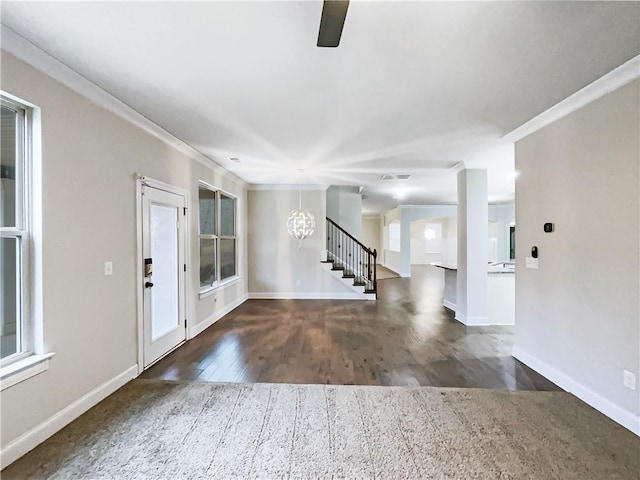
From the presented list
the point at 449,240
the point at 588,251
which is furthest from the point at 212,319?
the point at 449,240

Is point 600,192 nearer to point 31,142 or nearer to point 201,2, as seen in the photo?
point 201,2

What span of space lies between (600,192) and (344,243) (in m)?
5.89

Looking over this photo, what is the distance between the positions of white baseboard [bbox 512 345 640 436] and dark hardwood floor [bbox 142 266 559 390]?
9 cm

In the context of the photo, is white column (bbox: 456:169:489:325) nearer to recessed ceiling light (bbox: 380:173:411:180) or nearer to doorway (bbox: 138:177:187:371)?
recessed ceiling light (bbox: 380:173:411:180)

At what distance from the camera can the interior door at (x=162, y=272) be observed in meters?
3.42

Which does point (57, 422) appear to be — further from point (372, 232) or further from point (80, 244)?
point (372, 232)

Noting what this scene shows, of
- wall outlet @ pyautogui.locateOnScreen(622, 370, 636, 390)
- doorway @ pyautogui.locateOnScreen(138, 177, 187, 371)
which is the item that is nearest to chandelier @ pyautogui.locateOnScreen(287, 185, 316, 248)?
doorway @ pyautogui.locateOnScreen(138, 177, 187, 371)

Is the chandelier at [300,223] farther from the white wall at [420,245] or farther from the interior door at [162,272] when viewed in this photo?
the white wall at [420,245]

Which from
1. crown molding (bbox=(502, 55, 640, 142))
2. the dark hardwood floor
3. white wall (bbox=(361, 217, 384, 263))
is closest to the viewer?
crown molding (bbox=(502, 55, 640, 142))

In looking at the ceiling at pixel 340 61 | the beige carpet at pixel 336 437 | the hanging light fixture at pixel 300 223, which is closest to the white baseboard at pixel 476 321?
the beige carpet at pixel 336 437

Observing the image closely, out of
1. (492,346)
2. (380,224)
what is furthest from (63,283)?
(380,224)

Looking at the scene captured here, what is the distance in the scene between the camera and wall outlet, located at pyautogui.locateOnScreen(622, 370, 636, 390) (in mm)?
2293

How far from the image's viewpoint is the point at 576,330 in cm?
283

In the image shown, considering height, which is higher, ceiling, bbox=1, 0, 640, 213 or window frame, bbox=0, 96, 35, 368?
ceiling, bbox=1, 0, 640, 213
